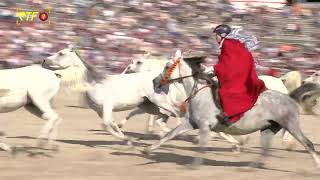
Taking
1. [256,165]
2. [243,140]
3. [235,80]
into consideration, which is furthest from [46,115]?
[243,140]

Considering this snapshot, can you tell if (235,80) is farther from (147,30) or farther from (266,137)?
(147,30)

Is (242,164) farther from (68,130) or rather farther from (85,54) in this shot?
(85,54)

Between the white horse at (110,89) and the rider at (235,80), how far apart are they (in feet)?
7.83

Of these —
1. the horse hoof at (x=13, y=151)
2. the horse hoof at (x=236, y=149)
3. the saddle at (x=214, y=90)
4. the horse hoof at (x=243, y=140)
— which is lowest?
the horse hoof at (x=243, y=140)

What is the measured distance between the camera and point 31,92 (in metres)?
8.84

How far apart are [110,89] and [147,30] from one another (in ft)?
52.2

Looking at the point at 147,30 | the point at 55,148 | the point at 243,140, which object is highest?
the point at 55,148

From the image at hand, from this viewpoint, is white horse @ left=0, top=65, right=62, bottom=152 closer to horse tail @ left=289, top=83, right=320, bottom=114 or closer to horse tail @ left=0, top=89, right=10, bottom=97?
horse tail @ left=0, top=89, right=10, bottom=97

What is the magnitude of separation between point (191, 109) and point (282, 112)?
3.44 feet

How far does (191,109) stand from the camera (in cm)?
781

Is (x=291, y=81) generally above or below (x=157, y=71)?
below

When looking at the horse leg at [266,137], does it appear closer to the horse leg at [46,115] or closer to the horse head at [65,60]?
the horse leg at [46,115]

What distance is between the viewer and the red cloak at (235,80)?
7.54 meters

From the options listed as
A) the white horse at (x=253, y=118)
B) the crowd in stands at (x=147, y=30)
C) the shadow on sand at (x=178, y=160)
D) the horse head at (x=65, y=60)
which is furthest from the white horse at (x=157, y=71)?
the crowd in stands at (x=147, y=30)
